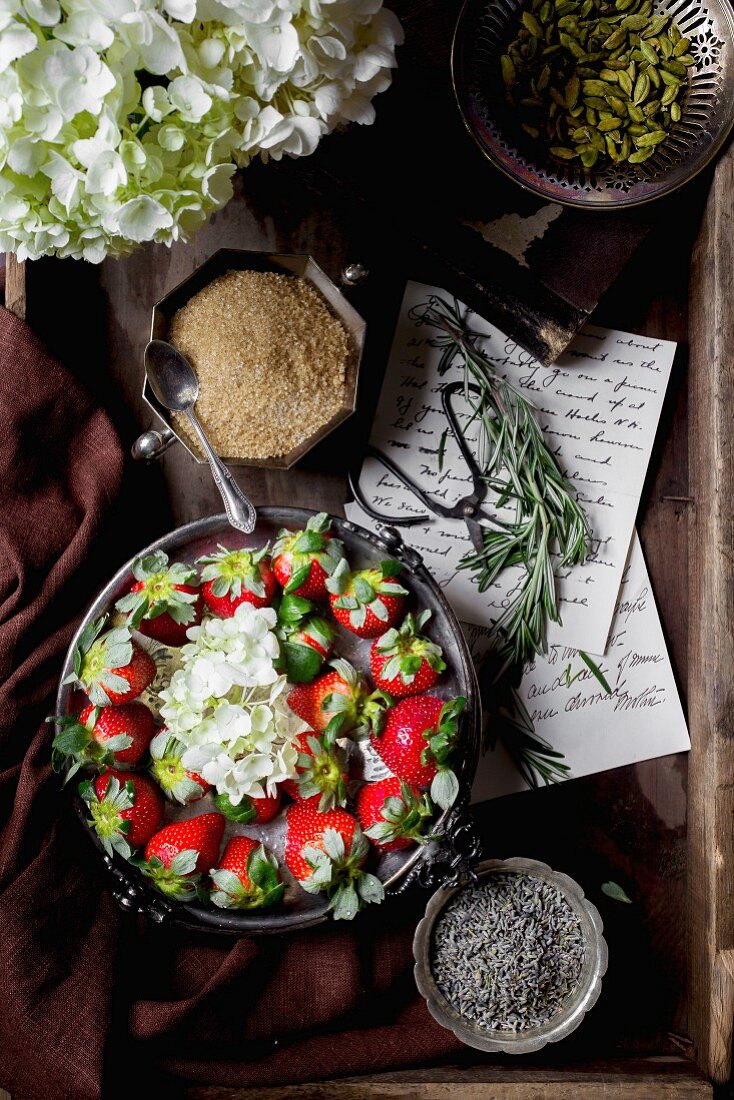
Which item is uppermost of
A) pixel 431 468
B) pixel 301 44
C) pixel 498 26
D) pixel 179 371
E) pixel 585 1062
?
pixel 301 44

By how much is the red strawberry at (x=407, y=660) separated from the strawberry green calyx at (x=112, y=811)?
28 cm

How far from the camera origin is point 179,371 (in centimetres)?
105

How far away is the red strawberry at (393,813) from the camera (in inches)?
36.4

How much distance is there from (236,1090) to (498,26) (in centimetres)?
118

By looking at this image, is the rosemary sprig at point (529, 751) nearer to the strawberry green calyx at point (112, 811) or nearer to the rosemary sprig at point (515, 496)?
the rosemary sprig at point (515, 496)

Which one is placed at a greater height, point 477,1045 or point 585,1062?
point 477,1045

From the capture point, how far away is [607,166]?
105 cm

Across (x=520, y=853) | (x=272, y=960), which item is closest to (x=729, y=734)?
(x=520, y=853)

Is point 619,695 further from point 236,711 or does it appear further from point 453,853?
point 236,711

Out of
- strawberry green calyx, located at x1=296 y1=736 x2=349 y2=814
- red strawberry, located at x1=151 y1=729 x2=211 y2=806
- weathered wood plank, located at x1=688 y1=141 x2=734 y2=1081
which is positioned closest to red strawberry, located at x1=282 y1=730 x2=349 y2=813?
strawberry green calyx, located at x1=296 y1=736 x2=349 y2=814

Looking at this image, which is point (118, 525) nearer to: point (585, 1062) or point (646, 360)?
point (646, 360)

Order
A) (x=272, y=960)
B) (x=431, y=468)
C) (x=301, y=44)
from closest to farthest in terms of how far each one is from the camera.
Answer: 1. (x=301, y=44)
2. (x=272, y=960)
3. (x=431, y=468)

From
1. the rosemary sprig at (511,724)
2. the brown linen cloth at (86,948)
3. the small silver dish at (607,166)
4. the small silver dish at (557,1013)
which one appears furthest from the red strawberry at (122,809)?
the small silver dish at (607,166)

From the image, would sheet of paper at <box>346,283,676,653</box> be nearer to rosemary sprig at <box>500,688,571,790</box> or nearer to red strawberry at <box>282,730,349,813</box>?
rosemary sprig at <box>500,688,571,790</box>
